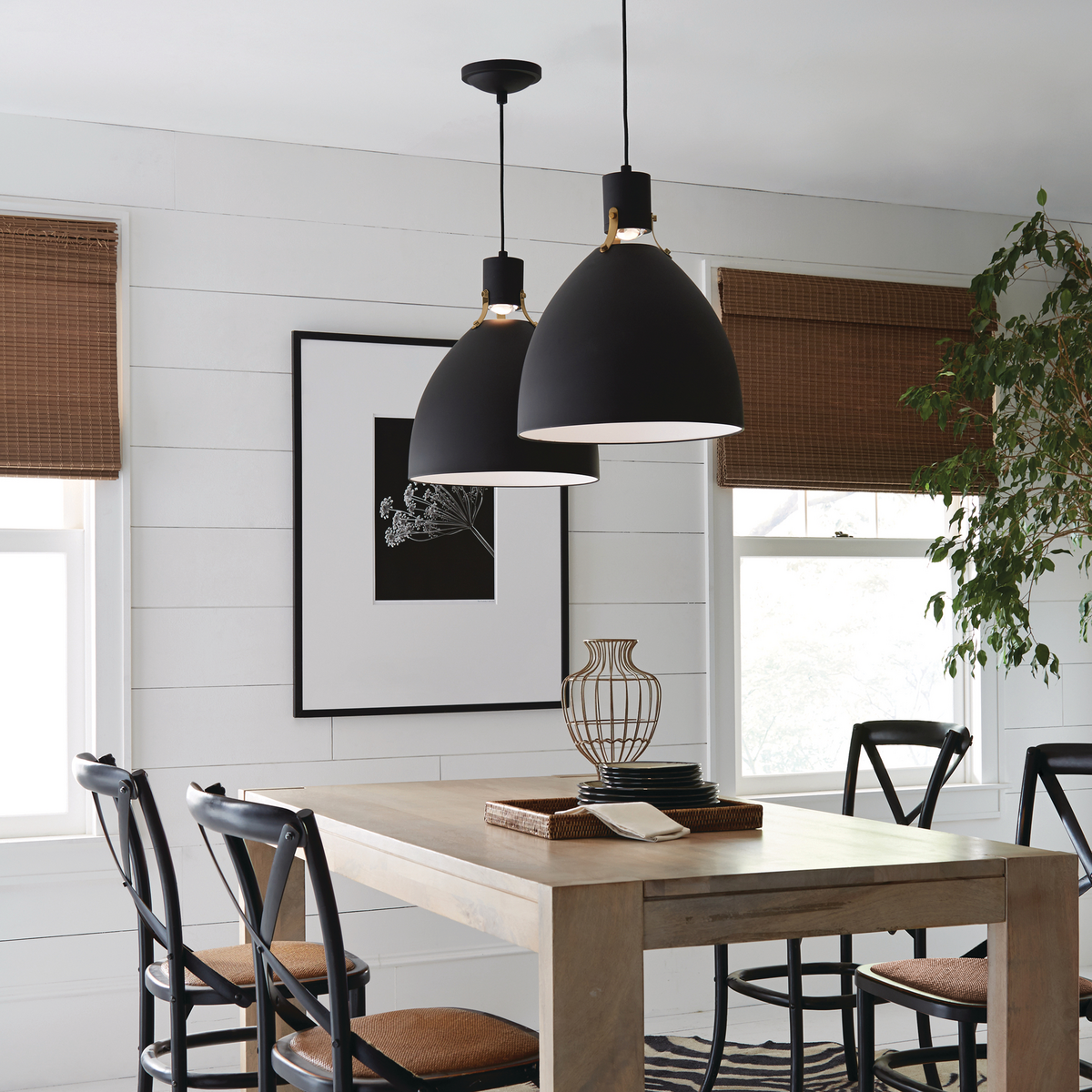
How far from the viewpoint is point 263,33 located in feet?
10.8

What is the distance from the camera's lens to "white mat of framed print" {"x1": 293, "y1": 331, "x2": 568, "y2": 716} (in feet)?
13.1

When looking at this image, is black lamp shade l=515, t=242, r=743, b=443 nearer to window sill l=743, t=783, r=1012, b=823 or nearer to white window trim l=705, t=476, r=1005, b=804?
white window trim l=705, t=476, r=1005, b=804

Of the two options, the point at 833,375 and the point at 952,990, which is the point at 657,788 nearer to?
the point at 952,990

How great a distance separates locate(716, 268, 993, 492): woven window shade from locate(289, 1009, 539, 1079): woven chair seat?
8.22 ft

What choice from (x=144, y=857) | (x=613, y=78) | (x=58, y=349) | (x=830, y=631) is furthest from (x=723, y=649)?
(x=144, y=857)

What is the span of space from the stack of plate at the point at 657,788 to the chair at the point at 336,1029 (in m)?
0.48

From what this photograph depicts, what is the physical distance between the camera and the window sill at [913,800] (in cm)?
453

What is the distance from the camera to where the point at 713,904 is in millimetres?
1938

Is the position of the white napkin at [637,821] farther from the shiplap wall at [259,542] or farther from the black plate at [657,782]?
the shiplap wall at [259,542]

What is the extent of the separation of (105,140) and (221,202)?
1.17ft

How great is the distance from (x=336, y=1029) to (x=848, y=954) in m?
1.87

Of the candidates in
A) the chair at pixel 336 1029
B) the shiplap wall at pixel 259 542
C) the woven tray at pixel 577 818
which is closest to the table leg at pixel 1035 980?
the woven tray at pixel 577 818

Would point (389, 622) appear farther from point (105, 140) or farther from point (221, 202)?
point (105, 140)

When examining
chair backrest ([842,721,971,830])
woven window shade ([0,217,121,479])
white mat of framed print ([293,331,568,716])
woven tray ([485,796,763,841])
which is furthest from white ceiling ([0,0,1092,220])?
woven tray ([485,796,763,841])
